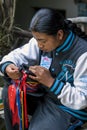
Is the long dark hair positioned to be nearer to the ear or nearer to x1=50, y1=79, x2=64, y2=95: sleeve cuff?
the ear

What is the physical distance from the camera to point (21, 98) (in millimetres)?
2703

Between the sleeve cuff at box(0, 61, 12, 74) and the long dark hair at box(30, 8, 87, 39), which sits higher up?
the long dark hair at box(30, 8, 87, 39)

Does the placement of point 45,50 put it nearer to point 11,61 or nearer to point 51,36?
point 51,36

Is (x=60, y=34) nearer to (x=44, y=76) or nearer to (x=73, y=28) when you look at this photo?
(x=73, y=28)

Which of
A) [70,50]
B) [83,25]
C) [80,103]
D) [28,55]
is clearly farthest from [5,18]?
[80,103]

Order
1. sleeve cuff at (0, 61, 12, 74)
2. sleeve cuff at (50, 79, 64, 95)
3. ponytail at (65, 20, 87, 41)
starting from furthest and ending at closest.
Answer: sleeve cuff at (0, 61, 12, 74)
ponytail at (65, 20, 87, 41)
sleeve cuff at (50, 79, 64, 95)

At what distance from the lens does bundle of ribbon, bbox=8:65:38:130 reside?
2701mm

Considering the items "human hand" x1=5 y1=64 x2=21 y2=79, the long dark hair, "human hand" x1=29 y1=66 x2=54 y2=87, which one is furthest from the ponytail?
"human hand" x1=5 y1=64 x2=21 y2=79

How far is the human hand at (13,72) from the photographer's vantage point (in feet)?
8.73

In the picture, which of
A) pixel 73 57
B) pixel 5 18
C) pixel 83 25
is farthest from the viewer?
pixel 5 18

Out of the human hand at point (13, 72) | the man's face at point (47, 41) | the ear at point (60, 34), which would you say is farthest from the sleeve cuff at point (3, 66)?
the ear at point (60, 34)

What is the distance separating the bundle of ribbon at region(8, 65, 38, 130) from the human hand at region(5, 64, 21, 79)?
0.04 metres

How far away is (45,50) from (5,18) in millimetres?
2431

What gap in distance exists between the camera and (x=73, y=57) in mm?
2527
